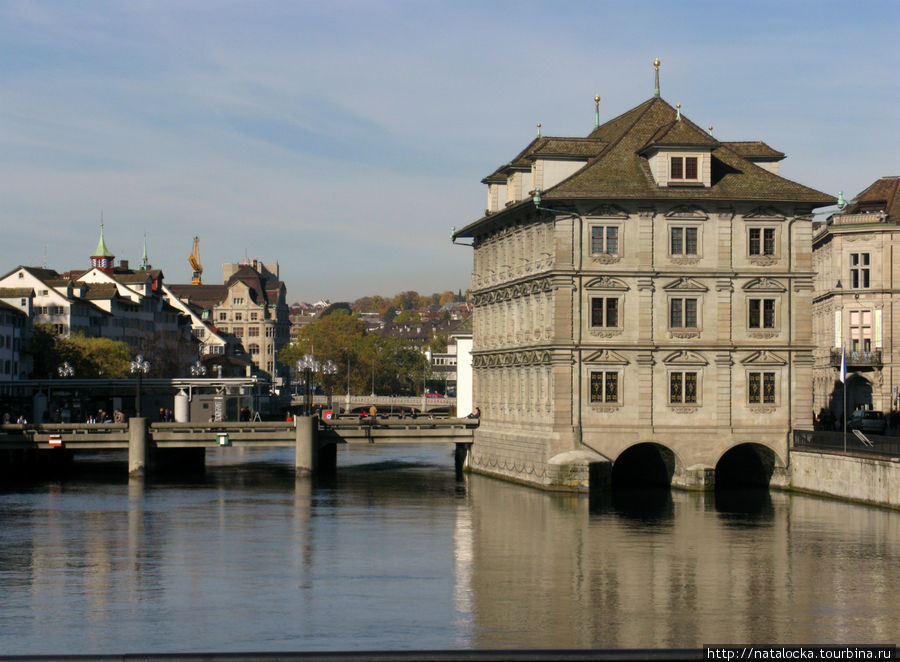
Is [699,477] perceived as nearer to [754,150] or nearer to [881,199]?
[754,150]

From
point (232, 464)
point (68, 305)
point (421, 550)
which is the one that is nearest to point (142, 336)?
point (68, 305)

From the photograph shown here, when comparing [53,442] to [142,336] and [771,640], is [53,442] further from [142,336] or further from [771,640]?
[142,336]

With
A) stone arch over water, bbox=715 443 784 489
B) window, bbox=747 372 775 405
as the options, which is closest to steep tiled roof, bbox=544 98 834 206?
window, bbox=747 372 775 405

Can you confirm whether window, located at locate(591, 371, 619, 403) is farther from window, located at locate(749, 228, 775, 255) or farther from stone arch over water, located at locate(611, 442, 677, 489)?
window, located at locate(749, 228, 775, 255)

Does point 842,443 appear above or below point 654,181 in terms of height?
below

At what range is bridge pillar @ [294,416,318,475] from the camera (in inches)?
3521

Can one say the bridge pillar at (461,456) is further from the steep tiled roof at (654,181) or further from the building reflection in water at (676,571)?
the building reflection in water at (676,571)

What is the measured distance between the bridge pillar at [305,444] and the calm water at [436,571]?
34.0ft

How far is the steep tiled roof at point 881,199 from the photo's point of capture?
102125mm

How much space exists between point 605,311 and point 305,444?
23.1 metres

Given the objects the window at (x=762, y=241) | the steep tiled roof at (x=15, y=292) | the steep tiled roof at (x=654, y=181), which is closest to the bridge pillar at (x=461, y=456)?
the steep tiled roof at (x=654, y=181)

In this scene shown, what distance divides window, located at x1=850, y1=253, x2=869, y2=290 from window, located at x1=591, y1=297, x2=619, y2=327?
108 ft

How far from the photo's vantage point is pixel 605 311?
76.2 meters

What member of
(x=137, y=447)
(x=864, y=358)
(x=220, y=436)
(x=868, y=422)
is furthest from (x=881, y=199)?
(x=137, y=447)
